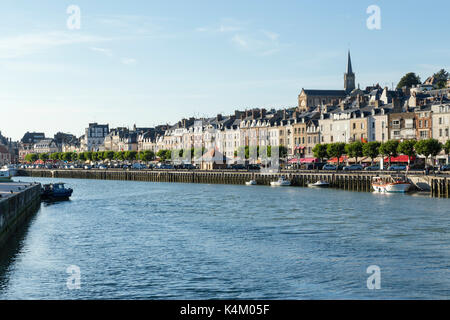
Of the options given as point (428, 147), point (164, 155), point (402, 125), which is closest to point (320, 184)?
point (428, 147)

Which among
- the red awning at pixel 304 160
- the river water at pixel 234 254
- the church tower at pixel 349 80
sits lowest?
the river water at pixel 234 254

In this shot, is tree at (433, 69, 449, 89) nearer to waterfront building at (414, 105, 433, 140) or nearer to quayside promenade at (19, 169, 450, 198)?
waterfront building at (414, 105, 433, 140)

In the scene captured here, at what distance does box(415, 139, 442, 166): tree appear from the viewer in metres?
86.9

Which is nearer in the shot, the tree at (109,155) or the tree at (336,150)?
the tree at (336,150)

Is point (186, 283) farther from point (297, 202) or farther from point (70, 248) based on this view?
point (297, 202)

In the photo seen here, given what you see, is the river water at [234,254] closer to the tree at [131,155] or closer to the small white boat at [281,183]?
the small white boat at [281,183]

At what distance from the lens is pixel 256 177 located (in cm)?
10081

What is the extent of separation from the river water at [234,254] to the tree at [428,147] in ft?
121

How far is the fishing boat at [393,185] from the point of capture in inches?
2756

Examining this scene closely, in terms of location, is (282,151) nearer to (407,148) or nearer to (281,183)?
(281,183)

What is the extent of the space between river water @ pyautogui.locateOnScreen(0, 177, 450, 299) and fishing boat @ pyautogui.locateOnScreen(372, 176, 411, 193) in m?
17.9

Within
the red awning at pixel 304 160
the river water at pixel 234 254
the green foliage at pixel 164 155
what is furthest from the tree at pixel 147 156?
the river water at pixel 234 254

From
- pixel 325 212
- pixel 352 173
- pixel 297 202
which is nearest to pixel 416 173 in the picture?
pixel 352 173

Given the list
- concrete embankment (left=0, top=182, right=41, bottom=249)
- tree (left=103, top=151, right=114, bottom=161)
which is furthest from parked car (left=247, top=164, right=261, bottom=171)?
tree (left=103, top=151, right=114, bottom=161)
